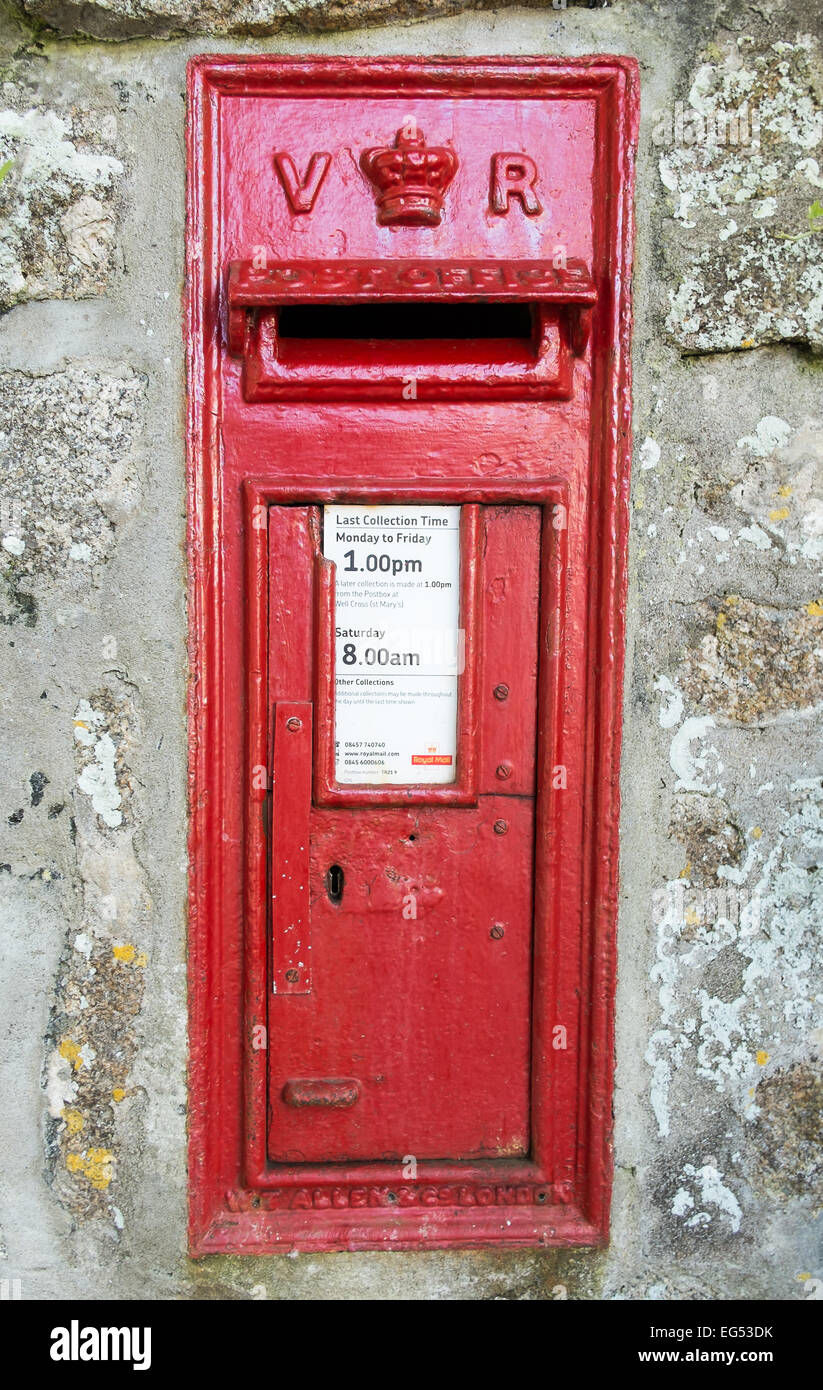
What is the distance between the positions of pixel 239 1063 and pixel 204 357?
1.28 meters

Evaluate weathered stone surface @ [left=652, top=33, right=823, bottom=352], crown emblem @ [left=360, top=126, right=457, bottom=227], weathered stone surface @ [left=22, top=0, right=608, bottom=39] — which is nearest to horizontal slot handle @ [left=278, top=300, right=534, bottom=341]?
crown emblem @ [left=360, top=126, right=457, bottom=227]

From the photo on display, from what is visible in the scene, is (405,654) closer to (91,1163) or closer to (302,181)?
(302,181)

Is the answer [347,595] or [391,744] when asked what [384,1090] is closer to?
[391,744]

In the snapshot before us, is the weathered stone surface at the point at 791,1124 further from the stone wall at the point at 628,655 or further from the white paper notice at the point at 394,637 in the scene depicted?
the white paper notice at the point at 394,637

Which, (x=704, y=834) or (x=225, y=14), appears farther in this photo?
(x=704, y=834)

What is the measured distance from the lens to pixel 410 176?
1556mm

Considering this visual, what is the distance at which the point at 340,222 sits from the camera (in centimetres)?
160

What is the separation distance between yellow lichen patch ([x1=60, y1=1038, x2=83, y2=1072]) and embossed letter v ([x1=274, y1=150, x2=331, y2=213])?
1.52 m

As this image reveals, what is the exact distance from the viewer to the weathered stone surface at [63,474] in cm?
162

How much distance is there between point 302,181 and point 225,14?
11.9 inches

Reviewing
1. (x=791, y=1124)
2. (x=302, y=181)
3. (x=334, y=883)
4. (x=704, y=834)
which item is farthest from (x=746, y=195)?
(x=791, y=1124)

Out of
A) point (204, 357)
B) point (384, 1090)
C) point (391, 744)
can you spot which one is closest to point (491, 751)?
point (391, 744)

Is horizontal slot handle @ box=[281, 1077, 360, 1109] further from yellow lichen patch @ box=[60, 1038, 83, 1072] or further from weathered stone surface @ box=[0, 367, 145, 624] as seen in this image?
weathered stone surface @ box=[0, 367, 145, 624]

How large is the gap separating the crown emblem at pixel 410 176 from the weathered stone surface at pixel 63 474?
0.53 metres
